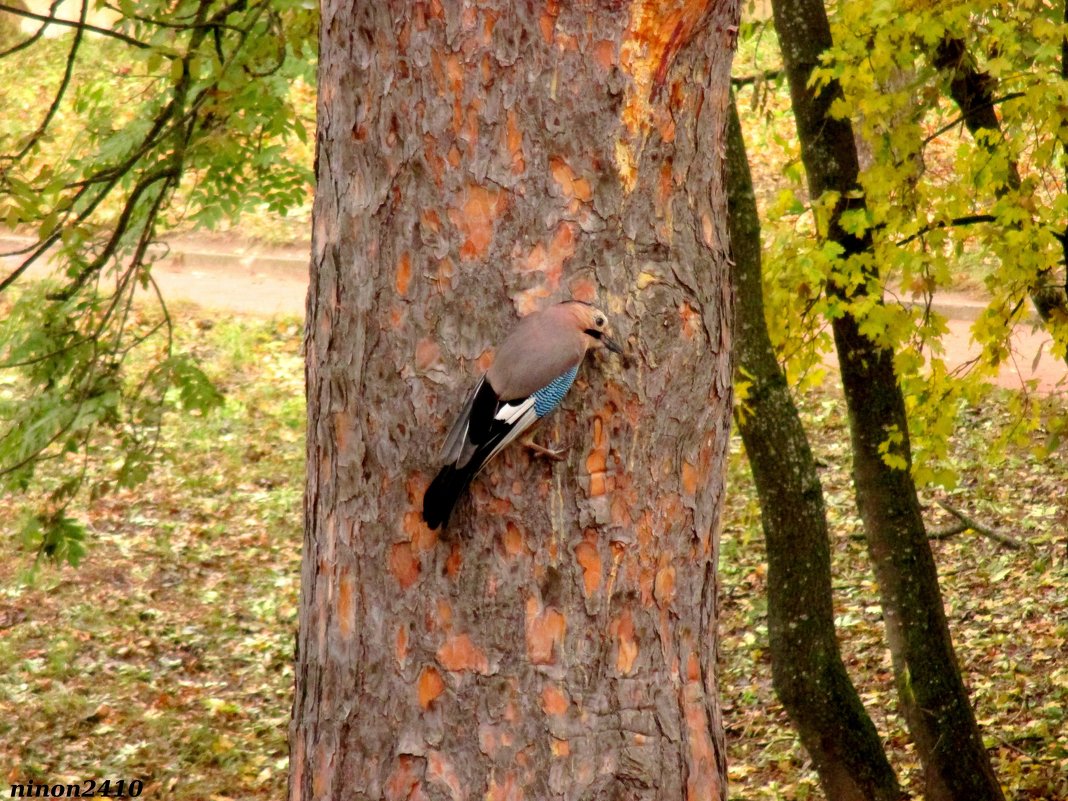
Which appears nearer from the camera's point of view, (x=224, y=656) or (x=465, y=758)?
(x=465, y=758)

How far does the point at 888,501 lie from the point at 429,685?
15.5ft

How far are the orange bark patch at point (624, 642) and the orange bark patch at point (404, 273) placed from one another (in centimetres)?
73

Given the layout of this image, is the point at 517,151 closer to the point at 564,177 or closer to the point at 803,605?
the point at 564,177

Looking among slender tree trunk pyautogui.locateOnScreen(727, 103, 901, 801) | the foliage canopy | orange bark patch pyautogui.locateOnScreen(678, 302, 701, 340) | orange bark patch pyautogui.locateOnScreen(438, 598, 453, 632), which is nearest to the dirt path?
slender tree trunk pyautogui.locateOnScreen(727, 103, 901, 801)

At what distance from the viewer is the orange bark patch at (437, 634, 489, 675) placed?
2.28 m

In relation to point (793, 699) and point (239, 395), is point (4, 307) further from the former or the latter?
point (793, 699)

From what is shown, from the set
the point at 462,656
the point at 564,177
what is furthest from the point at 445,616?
the point at 564,177

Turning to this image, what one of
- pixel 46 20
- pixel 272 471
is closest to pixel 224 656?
pixel 272 471

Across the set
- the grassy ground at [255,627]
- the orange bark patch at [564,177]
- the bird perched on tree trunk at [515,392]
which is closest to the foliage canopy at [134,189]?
the grassy ground at [255,627]

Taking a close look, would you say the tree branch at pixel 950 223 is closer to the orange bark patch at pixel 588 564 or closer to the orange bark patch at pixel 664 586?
the orange bark patch at pixel 664 586

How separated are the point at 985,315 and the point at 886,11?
179 cm

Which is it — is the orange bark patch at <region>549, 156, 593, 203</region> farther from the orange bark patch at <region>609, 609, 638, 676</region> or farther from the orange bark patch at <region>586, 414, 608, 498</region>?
the orange bark patch at <region>609, 609, 638, 676</region>

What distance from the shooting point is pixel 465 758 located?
7.46 feet

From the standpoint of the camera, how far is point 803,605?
20.3ft
